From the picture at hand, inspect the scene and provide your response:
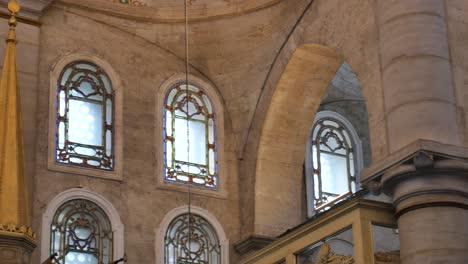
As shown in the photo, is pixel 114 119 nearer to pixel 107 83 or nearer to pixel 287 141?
pixel 107 83

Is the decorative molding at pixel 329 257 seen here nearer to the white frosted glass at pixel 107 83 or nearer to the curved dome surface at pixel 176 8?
the white frosted glass at pixel 107 83

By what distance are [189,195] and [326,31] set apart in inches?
142

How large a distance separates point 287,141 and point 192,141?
5.50 ft

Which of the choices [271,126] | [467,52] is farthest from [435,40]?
[271,126]

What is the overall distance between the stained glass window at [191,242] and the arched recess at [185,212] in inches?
2.5

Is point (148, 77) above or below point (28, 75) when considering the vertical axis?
above

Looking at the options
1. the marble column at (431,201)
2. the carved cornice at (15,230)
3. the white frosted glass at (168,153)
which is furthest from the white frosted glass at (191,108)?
the marble column at (431,201)

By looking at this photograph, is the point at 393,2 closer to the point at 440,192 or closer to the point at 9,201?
the point at 440,192

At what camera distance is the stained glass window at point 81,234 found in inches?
675

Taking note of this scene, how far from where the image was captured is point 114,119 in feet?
60.9

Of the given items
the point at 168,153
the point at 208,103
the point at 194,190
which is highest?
the point at 208,103

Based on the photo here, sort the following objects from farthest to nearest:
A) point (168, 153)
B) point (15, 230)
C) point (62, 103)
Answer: point (168, 153)
point (62, 103)
point (15, 230)

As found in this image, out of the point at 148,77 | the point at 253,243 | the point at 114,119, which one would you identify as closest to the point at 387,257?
the point at 253,243

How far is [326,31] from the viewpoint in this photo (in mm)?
17375
